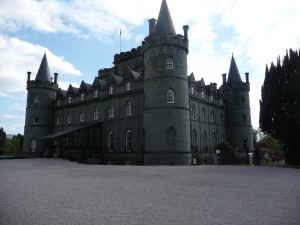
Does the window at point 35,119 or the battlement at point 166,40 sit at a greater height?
the battlement at point 166,40

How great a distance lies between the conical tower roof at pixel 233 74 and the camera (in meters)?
42.8

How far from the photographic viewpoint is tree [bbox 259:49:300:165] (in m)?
21.3

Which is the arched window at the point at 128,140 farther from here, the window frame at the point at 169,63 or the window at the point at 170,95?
the window frame at the point at 169,63

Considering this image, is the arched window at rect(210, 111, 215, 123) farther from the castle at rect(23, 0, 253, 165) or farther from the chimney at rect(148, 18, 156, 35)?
the chimney at rect(148, 18, 156, 35)

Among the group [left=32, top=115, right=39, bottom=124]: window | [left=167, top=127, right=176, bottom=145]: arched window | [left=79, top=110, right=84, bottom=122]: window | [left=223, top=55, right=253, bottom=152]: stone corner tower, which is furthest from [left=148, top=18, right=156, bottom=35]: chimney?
[left=32, top=115, right=39, bottom=124]: window

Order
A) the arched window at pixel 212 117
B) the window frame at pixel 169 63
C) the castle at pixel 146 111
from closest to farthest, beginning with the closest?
the castle at pixel 146 111 → the window frame at pixel 169 63 → the arched window at pixel 212 117

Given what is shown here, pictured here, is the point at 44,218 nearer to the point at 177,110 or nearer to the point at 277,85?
the point at 177,110

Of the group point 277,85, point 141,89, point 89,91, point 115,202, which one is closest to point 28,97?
point 89,91

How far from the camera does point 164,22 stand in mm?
27969

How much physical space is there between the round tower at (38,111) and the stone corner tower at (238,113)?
98.0ft

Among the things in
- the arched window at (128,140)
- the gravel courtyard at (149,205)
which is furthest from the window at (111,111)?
the gravel courtyard at (149,205)

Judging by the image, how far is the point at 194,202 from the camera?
718 cm

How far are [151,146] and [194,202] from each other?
Answer: 18.4 m

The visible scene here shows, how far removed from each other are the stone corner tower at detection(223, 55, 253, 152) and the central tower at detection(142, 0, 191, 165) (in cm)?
1781
